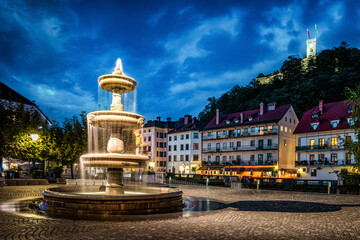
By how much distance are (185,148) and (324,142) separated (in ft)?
109

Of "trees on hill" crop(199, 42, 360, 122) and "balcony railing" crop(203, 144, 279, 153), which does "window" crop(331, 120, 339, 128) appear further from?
"trees on hill" crop(199, 42, 360, 122)

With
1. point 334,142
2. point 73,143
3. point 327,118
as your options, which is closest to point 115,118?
point 73,143

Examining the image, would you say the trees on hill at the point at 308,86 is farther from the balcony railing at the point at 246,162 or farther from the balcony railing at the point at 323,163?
the balcony railing at the point at 246,162

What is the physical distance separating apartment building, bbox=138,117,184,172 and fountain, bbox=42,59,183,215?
63496 mm

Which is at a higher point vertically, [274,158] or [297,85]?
[297,85]

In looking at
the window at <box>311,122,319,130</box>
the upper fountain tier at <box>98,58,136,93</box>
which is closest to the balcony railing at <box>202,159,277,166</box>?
the window at <box>311,122,319,130</box>

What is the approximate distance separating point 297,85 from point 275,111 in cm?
2524

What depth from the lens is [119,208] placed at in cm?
1009

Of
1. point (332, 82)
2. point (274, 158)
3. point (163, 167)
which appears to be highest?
point (332, 82)

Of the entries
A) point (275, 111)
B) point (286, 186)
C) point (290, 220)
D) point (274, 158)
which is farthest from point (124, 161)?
point (275, 111)

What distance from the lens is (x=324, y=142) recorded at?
1823 inches

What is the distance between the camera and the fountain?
1003cm

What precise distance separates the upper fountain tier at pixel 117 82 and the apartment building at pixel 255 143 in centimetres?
4238

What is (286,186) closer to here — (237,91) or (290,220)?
(290,220)
